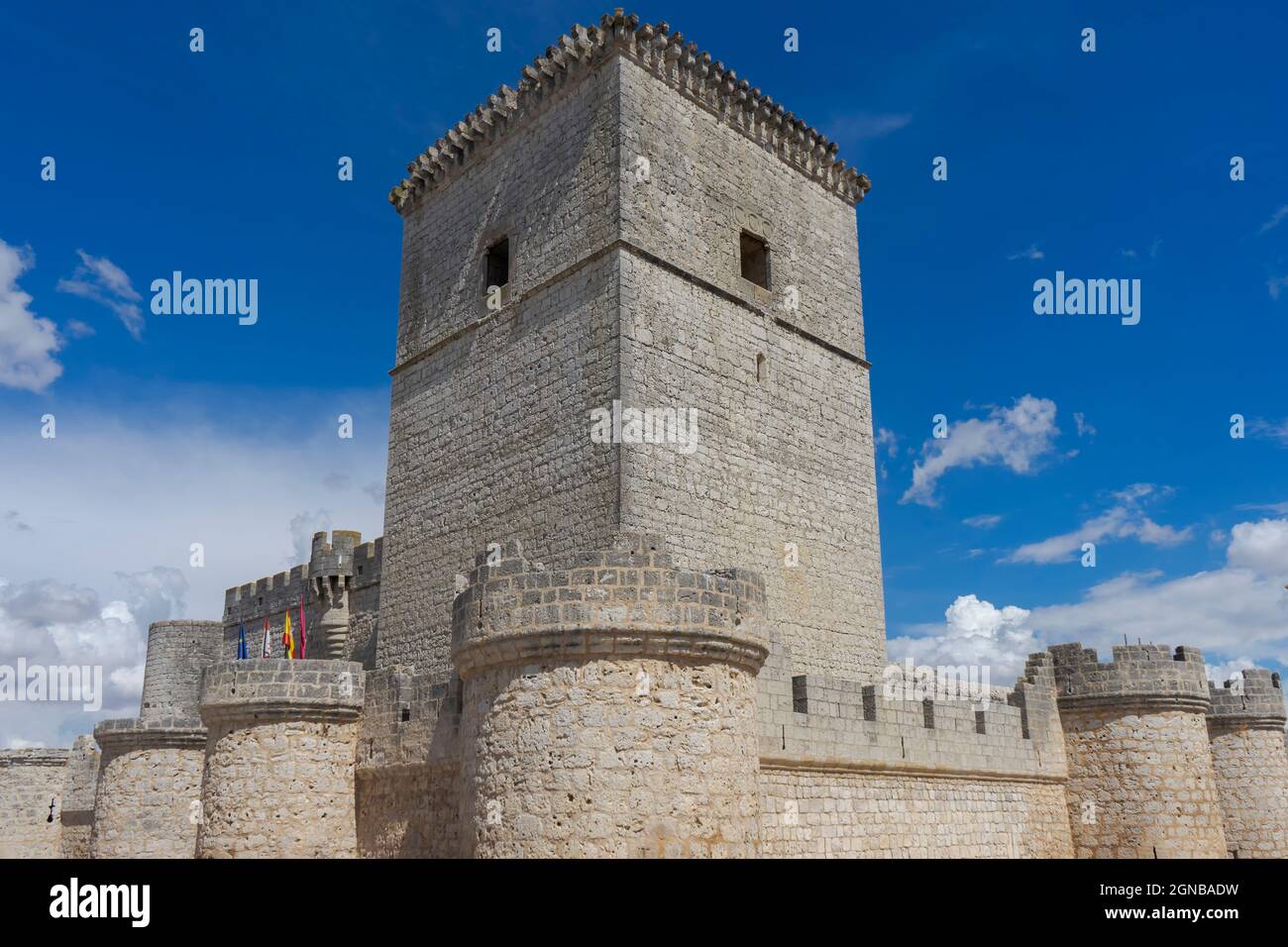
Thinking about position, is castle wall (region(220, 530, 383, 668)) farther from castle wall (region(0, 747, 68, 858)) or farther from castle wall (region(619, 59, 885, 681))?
castle wall (region(619, 59, 885, 681))

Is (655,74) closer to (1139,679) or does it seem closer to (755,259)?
(755,259)

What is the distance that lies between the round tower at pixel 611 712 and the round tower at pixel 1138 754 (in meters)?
7.39

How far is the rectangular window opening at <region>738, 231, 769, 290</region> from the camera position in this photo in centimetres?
1638

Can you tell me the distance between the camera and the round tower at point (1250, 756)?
16641 millimetres

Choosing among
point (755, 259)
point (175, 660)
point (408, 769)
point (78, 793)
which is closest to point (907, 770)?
point (408, 769)

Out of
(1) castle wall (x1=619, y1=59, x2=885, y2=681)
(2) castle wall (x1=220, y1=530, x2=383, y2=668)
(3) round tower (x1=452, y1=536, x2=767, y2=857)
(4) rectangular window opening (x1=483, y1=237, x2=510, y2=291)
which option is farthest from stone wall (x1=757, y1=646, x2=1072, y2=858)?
(2) castle wall (x1=220, y1=530, x2=383, y2=668)

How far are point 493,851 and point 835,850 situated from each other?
3884 millimetres

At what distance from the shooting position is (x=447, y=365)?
1681 centimetres

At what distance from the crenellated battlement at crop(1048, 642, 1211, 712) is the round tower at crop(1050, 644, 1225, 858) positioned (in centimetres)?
1

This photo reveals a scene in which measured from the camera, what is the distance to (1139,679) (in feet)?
45.2

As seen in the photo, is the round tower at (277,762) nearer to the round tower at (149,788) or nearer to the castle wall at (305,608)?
the round tower at (149,788)

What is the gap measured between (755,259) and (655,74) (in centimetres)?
303
